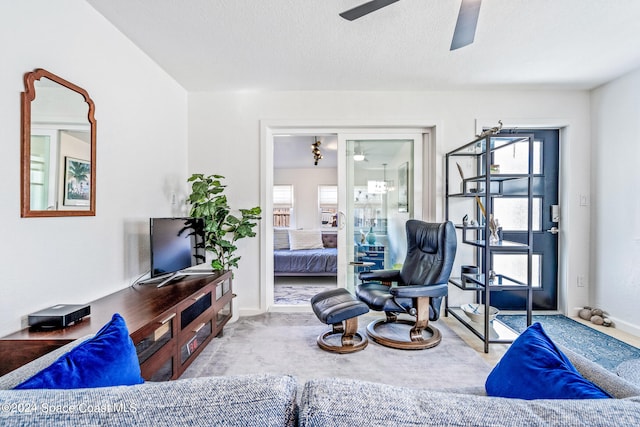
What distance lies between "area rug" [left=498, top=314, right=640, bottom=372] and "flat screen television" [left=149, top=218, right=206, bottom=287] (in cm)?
318

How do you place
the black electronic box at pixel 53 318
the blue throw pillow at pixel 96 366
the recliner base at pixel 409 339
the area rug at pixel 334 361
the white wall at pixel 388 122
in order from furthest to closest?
the white wall at pixel 388 122
the recliner base at pixel 409 339
the area rug at pixel 334 361
the black electronic box at pixel 53 318
the blue throw pillow at pixel 96 366

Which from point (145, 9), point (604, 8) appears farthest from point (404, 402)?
point (604, 8)

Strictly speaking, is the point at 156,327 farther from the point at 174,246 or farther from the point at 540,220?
the point at 540,220

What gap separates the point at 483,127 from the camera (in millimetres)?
3389

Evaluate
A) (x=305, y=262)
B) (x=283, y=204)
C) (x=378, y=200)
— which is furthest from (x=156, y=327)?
(x=283, y=204)

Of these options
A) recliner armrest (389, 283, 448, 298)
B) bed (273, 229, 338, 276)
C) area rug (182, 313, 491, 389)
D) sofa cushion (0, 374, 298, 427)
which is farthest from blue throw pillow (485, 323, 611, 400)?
bed (273, 229, 338, 276)

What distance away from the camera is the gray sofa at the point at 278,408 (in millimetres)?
525

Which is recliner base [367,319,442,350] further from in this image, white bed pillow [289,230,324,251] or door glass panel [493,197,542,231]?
white bed pillow [289,230,324,251]

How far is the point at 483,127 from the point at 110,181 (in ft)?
11.9

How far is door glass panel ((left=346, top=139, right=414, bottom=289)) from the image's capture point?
139 inches

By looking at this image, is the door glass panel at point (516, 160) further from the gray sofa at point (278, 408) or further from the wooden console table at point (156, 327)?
the gray sofa at point (278, 408)

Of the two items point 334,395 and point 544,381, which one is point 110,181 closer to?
point 334,395

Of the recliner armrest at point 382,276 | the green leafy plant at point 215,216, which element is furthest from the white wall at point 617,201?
the green leafy plant at point 215,216

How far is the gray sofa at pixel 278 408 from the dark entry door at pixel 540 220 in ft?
10.9
